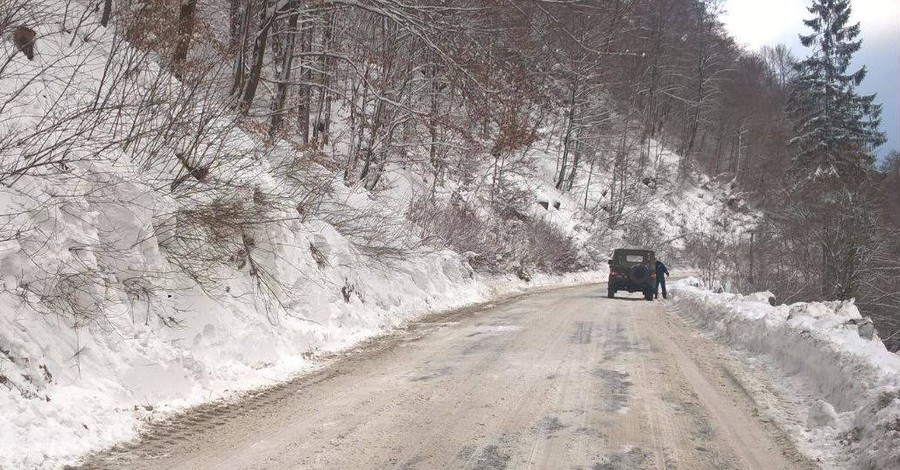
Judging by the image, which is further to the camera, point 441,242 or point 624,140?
point 624,140

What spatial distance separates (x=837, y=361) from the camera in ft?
22.2

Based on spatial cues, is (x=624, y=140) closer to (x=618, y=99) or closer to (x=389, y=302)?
(x=618, y=99)

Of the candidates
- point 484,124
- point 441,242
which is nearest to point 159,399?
point 484,124

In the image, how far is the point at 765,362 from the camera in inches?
350

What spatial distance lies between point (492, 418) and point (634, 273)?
53.7ft

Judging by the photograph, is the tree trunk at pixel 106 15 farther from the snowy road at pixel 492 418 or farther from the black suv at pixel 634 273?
the black suv at pixel 634 273

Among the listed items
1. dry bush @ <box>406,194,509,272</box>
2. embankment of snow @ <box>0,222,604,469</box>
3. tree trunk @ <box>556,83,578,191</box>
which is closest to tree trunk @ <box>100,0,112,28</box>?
embankment of snow @ <box>0,222,604,469</box>

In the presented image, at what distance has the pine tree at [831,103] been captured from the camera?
3850cm

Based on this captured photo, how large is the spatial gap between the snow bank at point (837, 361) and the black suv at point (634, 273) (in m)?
8.30

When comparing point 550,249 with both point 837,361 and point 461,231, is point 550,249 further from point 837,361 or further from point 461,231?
point 837,361

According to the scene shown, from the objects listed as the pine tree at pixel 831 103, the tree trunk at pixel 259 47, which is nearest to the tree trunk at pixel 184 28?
the tree trunk at pixel 259 47

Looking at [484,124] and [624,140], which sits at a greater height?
[624,140]

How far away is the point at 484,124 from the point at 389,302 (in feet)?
15.1

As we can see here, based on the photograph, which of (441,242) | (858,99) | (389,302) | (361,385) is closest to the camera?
(361,385)
